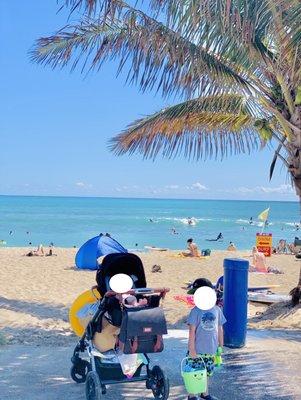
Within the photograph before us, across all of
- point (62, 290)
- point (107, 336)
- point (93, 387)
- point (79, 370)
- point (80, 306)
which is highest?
point (80, 306)

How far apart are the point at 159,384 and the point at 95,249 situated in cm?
284

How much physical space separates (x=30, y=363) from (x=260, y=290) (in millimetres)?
8377

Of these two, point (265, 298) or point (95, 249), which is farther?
point (265, 298)

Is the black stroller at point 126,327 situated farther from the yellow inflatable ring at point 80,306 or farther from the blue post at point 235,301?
the blue post at point 235,301

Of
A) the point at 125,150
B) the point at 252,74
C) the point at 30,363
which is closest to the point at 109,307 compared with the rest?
the point at 30,363

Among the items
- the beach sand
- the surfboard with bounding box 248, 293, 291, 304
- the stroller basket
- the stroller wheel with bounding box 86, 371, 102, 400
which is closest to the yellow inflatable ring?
the stroller basket

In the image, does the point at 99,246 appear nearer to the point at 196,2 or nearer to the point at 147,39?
the point at 147,39

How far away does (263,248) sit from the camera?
23438 millimetres

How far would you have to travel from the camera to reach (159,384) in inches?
156

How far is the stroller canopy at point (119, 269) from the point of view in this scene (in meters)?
4.12

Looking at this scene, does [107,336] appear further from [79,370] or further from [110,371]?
[79,370]

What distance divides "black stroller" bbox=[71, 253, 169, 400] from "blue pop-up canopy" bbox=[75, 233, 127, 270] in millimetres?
2127

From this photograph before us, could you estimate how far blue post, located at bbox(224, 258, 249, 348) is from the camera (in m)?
5.85

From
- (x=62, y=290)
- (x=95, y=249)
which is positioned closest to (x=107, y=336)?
(x=95, y=249)
